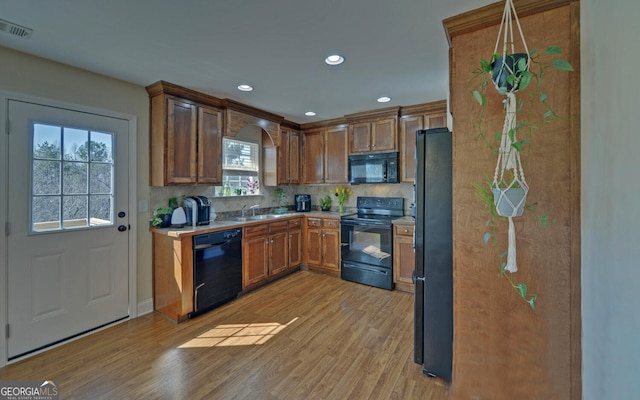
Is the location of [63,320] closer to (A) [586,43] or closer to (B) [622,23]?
(B) [622,23]

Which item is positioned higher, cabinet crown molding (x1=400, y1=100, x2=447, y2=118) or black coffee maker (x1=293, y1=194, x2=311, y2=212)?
cabinet crown molding (x1=400, y1=100, x2=447, y2=118)

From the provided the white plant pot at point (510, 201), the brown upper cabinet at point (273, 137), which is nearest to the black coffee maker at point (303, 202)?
the brown upper cabinet at point (273, 137)

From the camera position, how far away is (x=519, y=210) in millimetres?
1005

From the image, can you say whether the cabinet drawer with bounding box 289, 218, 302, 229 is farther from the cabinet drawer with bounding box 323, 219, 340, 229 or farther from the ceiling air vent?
the ceiling air vent

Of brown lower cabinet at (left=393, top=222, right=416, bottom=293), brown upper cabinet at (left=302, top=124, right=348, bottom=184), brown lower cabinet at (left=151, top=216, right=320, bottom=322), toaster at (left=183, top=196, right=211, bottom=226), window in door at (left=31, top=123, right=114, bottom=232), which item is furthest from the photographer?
brown upper cabinet at (left=302, top=124, right=348, bottom=184)

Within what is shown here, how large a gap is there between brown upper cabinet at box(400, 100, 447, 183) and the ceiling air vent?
3745 millimetres

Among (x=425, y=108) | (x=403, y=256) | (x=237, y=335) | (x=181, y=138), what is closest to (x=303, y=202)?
(x=403, y=256)

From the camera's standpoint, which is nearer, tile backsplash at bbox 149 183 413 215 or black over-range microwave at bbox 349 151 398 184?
tile backsplash at bbox 149 183 413 215

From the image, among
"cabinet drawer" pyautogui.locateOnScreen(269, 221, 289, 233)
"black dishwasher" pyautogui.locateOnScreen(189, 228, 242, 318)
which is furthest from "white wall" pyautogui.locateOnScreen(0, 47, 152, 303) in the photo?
"cabinet drawer" pyautogui.locateOnScreen(269, 221, 289, 233)

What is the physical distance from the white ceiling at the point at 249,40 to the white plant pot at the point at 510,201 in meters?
1.27

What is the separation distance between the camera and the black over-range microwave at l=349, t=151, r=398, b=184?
384 cm

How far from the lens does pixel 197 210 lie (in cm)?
317

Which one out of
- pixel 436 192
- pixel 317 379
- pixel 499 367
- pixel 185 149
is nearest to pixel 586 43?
pixel 436 192

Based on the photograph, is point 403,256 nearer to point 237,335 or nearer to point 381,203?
point 381,203
